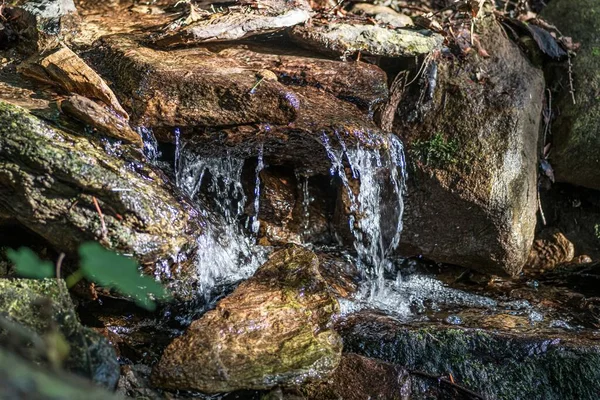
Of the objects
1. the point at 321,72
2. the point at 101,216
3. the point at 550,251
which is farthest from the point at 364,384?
the point at 550,251

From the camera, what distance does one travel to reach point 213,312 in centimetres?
345

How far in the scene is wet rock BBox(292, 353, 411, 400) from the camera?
10.7 feet

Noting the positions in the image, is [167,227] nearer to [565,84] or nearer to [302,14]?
[302,14]

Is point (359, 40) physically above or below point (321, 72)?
above

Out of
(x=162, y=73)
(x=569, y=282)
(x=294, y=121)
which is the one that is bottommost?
(x=569, y=282)

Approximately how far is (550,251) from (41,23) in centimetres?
489

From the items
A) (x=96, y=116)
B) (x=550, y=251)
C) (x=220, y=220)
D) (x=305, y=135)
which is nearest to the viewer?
(x=96, y=116)

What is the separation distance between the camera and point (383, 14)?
552cm

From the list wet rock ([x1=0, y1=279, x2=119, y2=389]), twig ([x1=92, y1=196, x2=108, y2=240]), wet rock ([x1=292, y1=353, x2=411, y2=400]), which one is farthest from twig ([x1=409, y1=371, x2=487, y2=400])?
twig ([x1=92, y1=196, x2=108, y2=240])

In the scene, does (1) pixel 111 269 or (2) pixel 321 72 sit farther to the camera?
(2) pixel 321 72

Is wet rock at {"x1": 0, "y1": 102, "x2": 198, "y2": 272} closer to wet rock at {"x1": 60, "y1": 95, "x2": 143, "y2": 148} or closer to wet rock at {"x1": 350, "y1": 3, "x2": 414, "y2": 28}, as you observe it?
wet rock at {"x1": 60, "y1": 95, "x2": 143, "y2": 148}

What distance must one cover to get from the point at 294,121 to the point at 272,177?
94cm

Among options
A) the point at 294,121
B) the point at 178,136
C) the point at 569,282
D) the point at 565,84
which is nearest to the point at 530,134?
the point at 565,84

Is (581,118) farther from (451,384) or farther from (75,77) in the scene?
(75,77)
